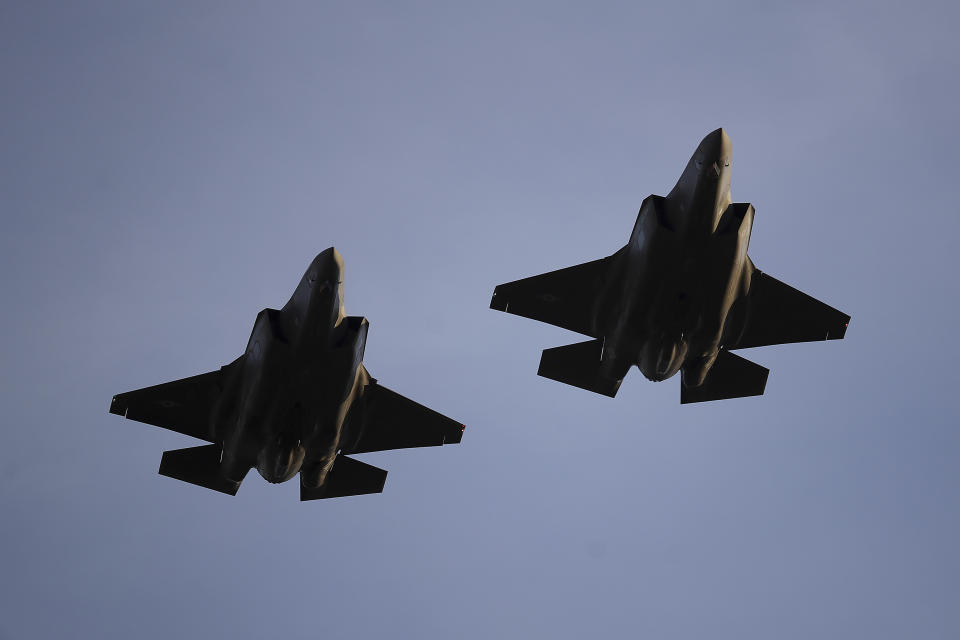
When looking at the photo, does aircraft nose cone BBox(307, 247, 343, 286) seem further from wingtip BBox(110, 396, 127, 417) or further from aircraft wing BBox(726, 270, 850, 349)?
aircraft wing BBox(726, 270, 850, 349)

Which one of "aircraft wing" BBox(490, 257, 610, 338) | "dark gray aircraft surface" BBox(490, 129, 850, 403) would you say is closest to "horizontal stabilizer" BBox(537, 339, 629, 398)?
"dark gray aircraft surface" BBox(490, 129, 850, 403)

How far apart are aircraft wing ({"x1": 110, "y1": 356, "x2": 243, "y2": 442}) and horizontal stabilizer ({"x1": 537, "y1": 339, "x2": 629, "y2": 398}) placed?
13.0 m

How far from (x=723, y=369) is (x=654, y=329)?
6.40 meters

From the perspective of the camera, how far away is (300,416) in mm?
38625

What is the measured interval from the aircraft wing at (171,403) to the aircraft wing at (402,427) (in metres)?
5.66

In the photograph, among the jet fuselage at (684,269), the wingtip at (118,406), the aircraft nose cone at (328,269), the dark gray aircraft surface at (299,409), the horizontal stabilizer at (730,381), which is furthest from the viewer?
the horizontal stabilizer at (730,381)

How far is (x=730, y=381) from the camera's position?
44.2 metres

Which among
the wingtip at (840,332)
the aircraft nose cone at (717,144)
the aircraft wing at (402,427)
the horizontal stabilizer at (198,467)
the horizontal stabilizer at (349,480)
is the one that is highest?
the aircraft nose cone at (717,144)

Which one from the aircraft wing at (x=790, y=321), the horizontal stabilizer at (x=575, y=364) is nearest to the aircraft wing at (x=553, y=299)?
the horizontal stabilizer at (x=575, y=364)

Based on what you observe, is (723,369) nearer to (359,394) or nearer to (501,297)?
(501,297)

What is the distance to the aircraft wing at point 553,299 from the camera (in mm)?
42156

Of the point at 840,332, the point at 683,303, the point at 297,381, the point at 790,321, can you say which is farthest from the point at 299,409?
the point at 840,332

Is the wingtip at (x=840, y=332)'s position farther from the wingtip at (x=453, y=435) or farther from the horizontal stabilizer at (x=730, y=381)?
the wingtip at (x=453, y=435)

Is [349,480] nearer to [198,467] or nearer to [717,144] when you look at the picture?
[198,467]
